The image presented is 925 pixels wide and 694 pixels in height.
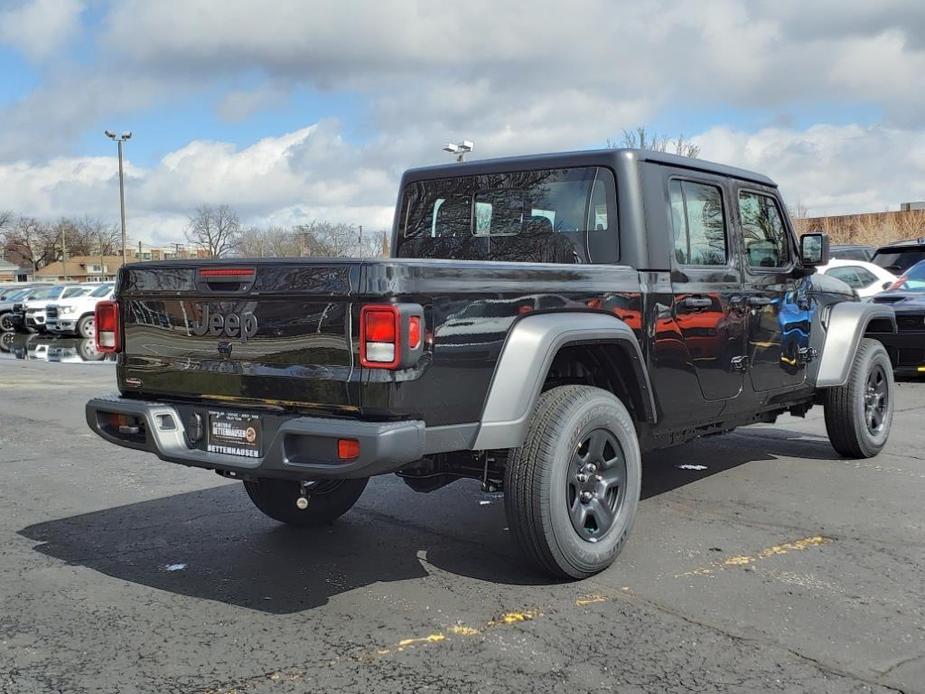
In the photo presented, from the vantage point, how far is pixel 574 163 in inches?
200

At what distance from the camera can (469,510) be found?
5.78 meters

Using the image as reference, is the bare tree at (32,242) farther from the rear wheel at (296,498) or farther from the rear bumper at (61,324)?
the rear wheel at (296,498)

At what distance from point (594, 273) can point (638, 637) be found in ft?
5.50

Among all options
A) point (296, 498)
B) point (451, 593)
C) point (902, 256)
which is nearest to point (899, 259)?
point (902, 256)

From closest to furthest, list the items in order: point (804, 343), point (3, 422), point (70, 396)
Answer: point (804, 343), point (3, 422), point (70, 396)

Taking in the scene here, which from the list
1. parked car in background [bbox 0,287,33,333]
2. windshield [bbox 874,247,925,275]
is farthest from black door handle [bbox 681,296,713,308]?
parked car in background [bbox 0,287,33,333]

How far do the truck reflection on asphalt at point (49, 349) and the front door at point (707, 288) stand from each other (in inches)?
496

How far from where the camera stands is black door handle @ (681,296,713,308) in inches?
198

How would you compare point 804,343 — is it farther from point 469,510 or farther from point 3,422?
point 3,422

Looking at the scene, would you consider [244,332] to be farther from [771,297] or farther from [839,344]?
[839,344]

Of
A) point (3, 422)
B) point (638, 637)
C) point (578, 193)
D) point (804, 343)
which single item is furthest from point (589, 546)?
point (3, 422)

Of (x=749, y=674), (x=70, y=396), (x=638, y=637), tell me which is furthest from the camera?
(x=70, y=396)

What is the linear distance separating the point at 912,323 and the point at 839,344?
5.22 metres

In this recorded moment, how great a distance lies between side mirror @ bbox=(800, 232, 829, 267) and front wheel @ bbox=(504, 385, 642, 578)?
232cm
